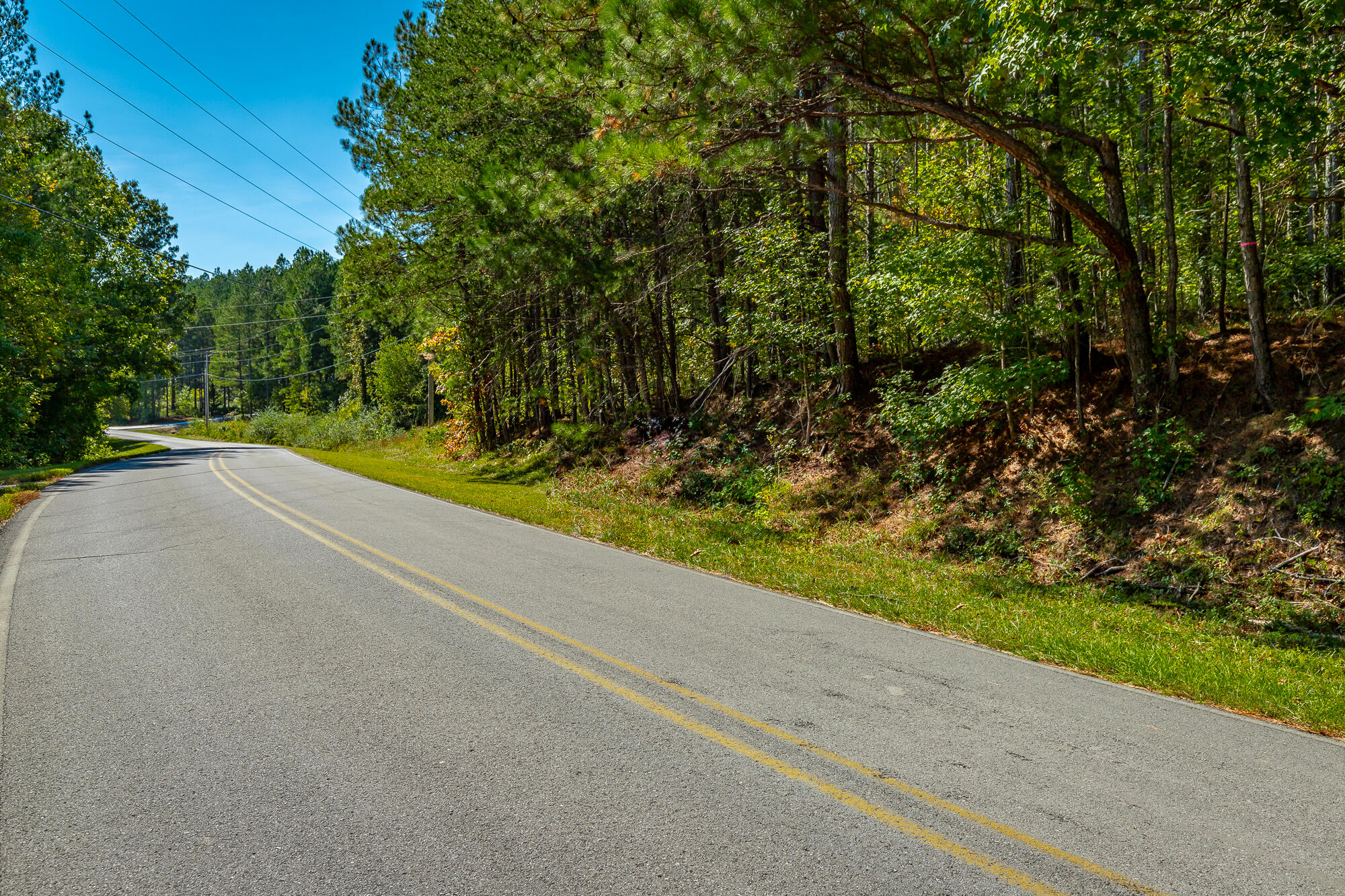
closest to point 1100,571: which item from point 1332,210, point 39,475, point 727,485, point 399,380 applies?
point 727,485

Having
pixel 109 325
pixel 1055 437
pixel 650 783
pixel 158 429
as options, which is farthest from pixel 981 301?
pixel 158 429

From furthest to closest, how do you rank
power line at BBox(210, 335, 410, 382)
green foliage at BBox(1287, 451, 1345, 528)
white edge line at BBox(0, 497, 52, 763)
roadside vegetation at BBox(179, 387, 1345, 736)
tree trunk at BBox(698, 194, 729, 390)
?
power line at BBox(210, 335, 410, 382)
tree trunk at BBox(698, 194, 729, 390)
green foliage at BBox(1287, 451, 1345, 528)
roadside vegetation at BBox(179, 387, 1345, 736)
white edge line at BBox(0, 497, 52, 763)

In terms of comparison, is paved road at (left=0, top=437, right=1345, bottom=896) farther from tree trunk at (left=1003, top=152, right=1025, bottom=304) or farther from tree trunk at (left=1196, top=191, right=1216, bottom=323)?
tree trunk at (left=1196, top=191, right=1216, bottom=323)

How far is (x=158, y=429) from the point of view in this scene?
6694cm

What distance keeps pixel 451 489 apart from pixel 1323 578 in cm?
1513

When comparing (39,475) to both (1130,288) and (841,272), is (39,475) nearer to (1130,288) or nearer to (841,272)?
(841,272)

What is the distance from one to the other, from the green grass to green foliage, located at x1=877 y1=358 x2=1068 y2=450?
5.77 ft

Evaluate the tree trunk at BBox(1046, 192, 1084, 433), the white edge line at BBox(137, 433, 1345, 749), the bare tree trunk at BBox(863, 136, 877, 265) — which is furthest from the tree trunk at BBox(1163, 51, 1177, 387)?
the white edge line at BBox(137, 433, 1345, 749)

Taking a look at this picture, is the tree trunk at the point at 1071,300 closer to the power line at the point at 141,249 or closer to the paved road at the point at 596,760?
the paved road at the point at 596,760

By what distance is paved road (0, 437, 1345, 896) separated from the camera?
9.27ft

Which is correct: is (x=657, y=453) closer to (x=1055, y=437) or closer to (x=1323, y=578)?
(x=1055, y=437)

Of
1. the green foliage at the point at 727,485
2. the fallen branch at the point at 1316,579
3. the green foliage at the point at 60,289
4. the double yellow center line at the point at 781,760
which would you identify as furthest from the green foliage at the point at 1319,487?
the green foliage at the point at 60,289

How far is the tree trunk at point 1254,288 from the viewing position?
8.08m

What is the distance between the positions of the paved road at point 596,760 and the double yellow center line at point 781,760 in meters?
0.02
